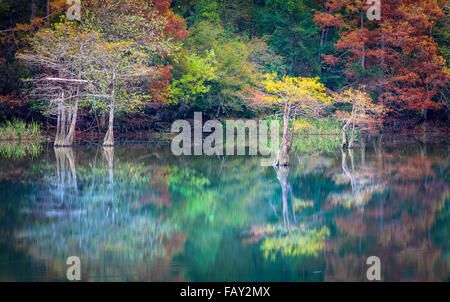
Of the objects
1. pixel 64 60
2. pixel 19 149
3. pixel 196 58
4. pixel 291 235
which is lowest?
pixel 291 235

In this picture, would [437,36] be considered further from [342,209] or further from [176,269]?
[176,269]

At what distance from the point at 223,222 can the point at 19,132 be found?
1995 cm

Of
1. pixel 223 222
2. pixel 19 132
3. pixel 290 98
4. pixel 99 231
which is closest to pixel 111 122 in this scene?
pixel 19 132

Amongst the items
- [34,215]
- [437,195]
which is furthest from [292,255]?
[437,195]

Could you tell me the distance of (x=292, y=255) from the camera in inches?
257

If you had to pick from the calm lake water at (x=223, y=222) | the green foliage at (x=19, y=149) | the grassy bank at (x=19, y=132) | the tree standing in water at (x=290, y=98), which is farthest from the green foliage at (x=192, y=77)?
the calm lake water at (x=223, y=222)

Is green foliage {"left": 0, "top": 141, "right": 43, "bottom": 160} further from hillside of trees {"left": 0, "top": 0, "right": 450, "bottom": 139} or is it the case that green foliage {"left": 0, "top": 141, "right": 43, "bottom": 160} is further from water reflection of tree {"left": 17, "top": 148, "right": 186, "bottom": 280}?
water reflection of tree {"left": 17, "top": 148, "right": 186, "bottom": 280}

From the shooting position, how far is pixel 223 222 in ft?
27.4

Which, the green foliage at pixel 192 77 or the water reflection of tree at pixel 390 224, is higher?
the green foliage at pixel 192 77

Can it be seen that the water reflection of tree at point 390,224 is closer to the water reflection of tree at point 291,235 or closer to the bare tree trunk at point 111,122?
the water reflection of tree at point 291,235

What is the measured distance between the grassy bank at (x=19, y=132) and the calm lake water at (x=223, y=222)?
33.7 ft

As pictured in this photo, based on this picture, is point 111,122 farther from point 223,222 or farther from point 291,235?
point 291,235

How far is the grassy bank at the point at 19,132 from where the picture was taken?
24.9 m

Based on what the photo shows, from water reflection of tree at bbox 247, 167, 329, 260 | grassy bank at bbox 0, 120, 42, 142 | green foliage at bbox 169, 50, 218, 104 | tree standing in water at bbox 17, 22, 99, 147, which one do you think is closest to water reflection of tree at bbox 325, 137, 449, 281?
water reflection of tree at bbox 247, 167, 329, 260
